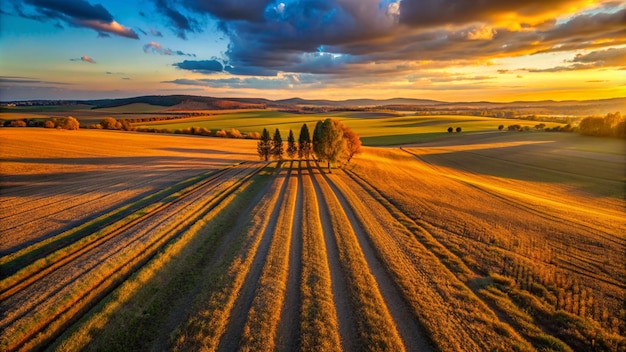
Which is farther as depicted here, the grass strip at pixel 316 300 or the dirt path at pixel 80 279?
the dirt path at pixel 80 279

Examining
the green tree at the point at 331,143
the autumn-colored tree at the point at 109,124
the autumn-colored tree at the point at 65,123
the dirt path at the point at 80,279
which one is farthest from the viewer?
the autumn-colored tree at the point at 109,124

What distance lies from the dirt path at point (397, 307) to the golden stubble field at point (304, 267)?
0.07m

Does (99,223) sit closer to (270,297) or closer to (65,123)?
(270,297)

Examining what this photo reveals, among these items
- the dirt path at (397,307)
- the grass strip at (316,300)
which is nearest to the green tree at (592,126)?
the dirt path at (397,307)

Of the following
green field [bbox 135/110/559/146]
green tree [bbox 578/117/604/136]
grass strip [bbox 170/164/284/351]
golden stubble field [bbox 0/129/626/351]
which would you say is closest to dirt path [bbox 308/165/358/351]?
golden stubble field [bbox 0/129/626/351]

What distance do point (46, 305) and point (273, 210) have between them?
15.9 meters

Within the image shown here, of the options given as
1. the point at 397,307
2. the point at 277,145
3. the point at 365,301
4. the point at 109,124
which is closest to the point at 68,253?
the point at 365,301

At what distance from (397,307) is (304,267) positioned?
5.13 metres

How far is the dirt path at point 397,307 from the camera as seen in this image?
10.4 meters

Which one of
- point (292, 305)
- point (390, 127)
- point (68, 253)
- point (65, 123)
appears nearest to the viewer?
point (292, 305)

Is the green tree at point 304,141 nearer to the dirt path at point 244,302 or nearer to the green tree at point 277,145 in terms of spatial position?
the green tree at point 277,145

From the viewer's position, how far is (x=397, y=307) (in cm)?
1230

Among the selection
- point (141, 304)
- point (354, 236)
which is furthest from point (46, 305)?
point (354, 236)

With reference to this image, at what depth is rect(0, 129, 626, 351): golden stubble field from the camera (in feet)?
34.8
